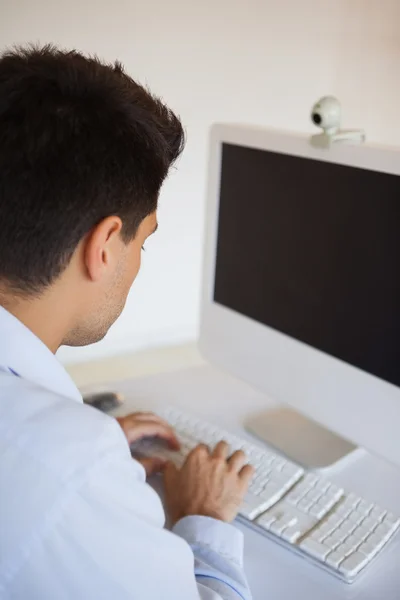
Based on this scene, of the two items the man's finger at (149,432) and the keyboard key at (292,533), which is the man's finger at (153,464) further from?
the keyboard key at (292,533)

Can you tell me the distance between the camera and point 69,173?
24.6 inches

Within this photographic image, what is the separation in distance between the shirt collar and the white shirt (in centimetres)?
5

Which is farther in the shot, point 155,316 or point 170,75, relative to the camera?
point 155,316

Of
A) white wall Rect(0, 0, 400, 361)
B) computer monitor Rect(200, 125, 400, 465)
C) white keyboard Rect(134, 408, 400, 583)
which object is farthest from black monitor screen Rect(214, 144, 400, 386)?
white wall Rect(0, 0, 400, 361)

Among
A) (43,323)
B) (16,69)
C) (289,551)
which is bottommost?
(289,551)

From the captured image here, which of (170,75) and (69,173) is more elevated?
(170,75)

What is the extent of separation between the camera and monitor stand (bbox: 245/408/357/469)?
106 centimetres

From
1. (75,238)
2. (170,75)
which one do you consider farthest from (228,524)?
(170,75)

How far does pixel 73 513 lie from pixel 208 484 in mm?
401

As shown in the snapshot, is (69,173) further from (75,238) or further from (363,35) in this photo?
(363,35)

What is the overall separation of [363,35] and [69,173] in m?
1.50

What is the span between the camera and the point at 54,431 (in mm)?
554

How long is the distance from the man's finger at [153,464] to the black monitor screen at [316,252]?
0.28 m

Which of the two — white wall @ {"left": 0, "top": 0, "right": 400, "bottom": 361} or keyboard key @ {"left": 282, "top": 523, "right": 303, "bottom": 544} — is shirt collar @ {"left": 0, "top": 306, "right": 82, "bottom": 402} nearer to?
keyboard key @ {"left": 282, "top": 523, "right": 303, "bottom": 544}
